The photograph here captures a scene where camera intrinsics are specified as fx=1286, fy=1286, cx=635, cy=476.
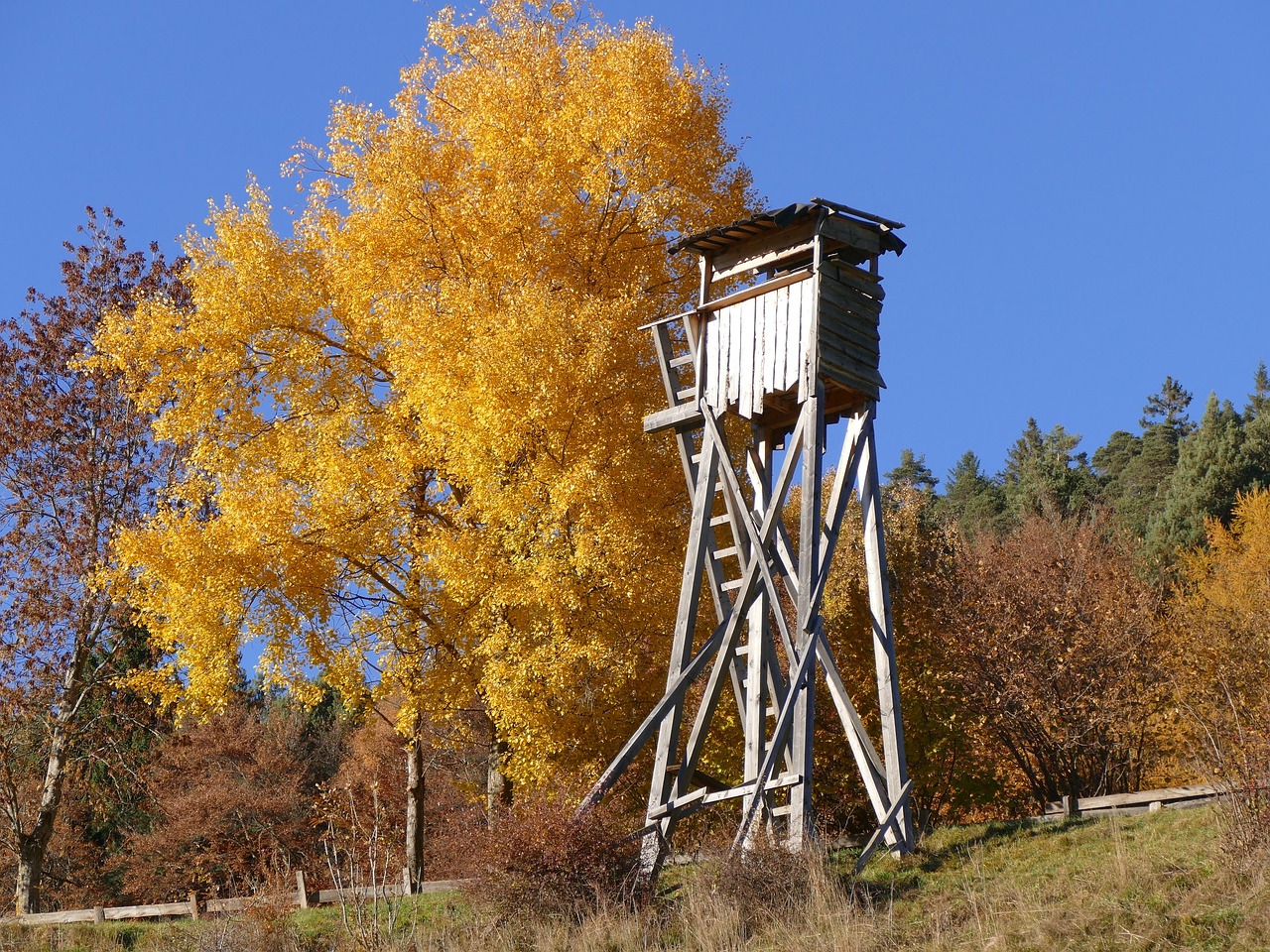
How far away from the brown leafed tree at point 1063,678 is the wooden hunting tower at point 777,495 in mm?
4744

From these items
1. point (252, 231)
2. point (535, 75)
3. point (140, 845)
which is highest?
point (535, 75)

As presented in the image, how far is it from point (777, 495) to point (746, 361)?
1.63 metres

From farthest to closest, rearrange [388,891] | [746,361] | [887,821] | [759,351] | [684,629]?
[388,891]
[746,361]
[759,351]
[684,629]
[887,821]

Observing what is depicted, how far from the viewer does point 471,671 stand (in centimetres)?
1666

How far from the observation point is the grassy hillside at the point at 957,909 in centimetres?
927

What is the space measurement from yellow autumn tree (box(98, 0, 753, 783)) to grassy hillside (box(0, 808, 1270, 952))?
11.7 ft

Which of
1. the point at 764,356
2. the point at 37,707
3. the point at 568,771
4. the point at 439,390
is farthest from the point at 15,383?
the point at 764,356

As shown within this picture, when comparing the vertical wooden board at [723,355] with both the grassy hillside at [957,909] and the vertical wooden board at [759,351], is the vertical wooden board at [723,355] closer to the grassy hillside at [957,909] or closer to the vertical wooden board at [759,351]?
the vertical wooden board at [759,351]

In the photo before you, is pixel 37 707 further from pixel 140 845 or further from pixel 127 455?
pixel 140 845

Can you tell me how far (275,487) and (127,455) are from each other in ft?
19.7

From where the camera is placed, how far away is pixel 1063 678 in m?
18.0

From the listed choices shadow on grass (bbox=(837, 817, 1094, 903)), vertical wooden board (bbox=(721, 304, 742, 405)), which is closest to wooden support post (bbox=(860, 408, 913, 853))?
shadow on grass (bbox=(837, 817, 1094, 903))

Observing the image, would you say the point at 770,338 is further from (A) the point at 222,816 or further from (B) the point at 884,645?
(A) the point at 222,816

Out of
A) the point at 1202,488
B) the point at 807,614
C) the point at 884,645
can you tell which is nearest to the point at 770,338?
the point at 807,614
